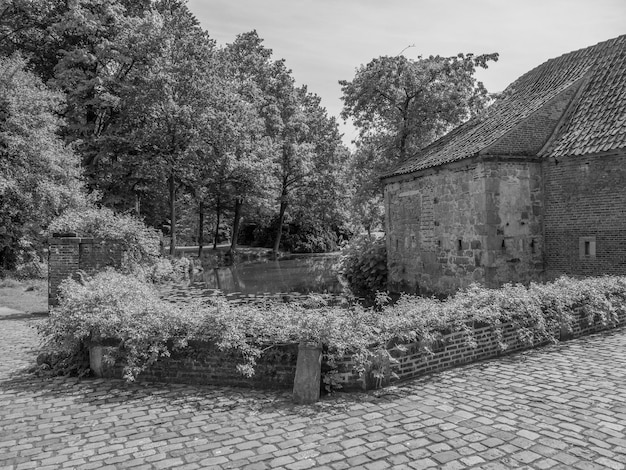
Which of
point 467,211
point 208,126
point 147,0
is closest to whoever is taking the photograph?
point 467,211

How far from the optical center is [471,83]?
2420cm

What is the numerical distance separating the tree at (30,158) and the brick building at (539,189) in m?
14.4

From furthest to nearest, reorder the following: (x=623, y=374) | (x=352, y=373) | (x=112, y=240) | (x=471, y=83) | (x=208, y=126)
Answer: (x=208, y=126) → (x=471, y=83) → (x=112, y=240) → (x=623, y=374) → (x=352, y=373)

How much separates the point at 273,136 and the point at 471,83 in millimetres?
17944

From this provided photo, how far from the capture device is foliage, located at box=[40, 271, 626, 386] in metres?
6.14

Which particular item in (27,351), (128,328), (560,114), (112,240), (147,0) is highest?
(147,0)

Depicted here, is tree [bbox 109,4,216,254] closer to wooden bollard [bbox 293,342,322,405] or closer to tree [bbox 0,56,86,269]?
tree [bbox 0,56,86,269]

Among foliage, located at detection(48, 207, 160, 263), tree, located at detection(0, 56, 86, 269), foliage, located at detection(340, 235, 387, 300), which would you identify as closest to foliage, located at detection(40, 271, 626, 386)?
foliage, located at detection(48, 207, 160, 263)

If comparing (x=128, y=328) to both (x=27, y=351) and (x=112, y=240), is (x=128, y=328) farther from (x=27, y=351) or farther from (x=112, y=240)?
(x=112, y=240)

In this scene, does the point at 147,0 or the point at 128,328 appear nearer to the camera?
the point at 128,328

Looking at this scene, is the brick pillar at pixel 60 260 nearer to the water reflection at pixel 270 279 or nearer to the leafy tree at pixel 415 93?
the water reflection at pixel 270 279

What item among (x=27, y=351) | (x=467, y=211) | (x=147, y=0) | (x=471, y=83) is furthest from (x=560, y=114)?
(x=147, y=0)

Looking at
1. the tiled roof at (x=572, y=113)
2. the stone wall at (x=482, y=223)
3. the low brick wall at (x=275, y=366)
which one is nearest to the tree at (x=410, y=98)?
the tiled roof at (x=572, y=113)

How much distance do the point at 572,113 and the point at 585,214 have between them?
382cm
